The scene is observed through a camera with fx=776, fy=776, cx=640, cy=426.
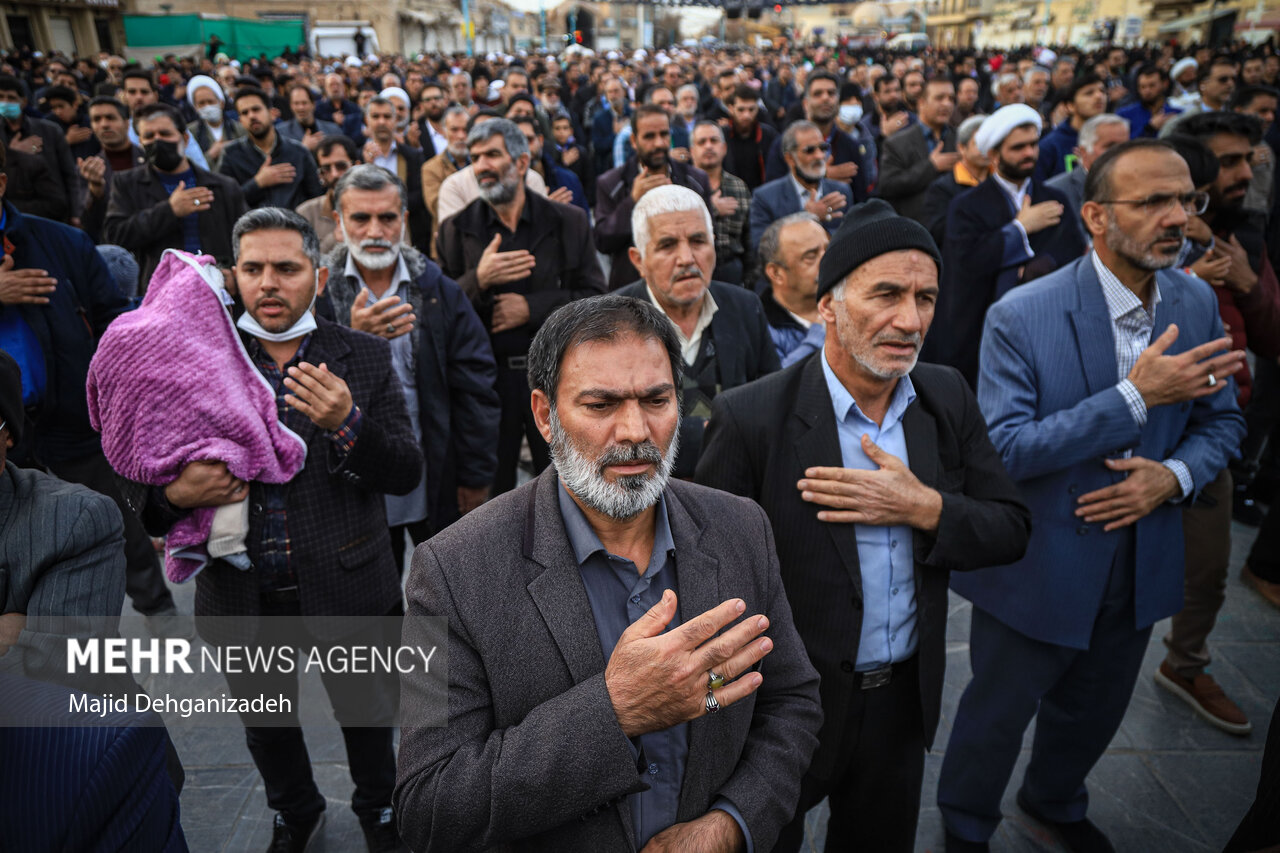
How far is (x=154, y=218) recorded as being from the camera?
4562 millimetres

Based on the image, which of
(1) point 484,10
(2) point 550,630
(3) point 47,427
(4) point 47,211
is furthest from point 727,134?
(1) point 484,10

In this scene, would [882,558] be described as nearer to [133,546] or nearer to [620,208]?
[620,208]

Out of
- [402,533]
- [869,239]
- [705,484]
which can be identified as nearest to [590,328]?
[705,484]

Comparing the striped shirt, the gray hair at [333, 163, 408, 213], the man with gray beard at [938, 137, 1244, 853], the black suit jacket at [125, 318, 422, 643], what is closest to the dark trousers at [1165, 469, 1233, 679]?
the man with gray beard at [938, 137, 1244, 853]

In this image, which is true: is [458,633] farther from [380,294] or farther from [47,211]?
[47,211]

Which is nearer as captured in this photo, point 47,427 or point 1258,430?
point 47,427

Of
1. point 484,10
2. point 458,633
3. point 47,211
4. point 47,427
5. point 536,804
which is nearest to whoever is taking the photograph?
point 536,804

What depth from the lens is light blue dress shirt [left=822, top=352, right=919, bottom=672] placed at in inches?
83.1

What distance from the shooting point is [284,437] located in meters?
2.31

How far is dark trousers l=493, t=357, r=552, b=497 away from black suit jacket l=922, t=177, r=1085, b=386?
246 cm

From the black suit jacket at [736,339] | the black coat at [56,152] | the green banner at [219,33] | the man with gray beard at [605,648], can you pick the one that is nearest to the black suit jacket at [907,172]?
the black suit jacket at [736,339]

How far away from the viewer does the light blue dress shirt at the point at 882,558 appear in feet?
6.93

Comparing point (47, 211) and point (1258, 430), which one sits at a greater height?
point (47, 211)

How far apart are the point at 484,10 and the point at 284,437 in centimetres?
7075
